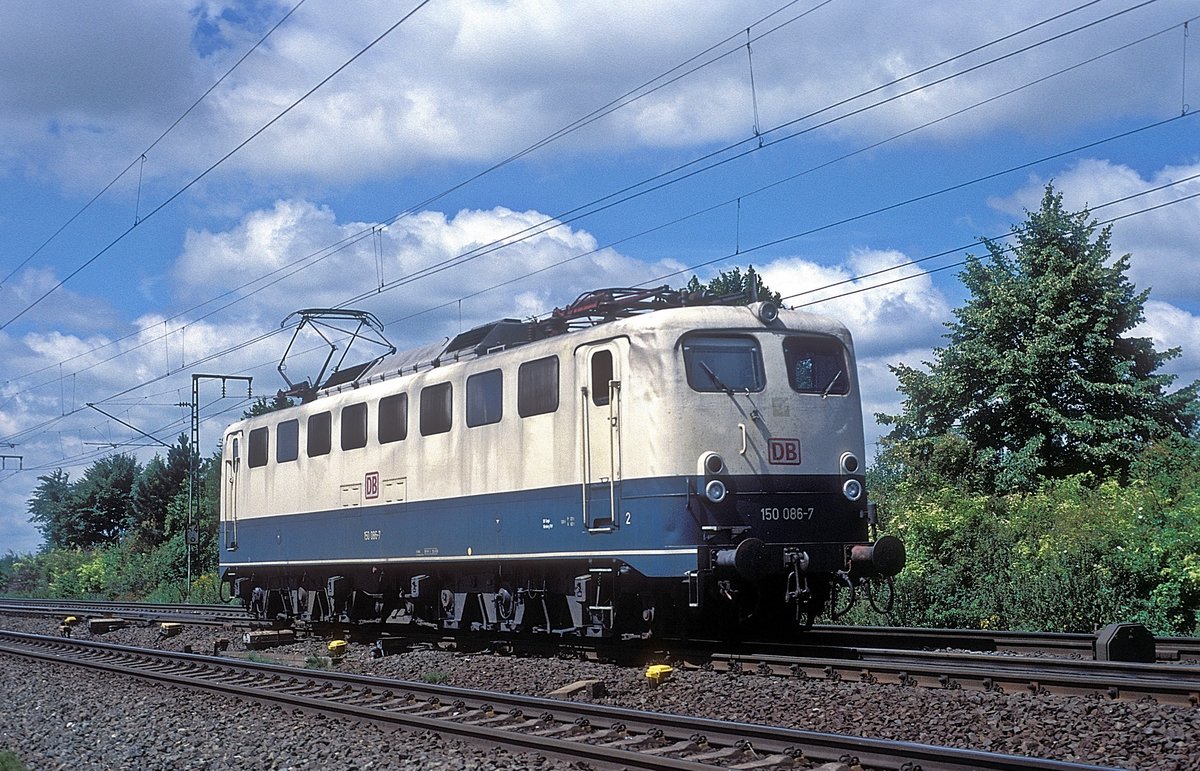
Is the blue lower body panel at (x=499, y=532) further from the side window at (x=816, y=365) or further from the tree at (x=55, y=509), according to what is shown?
the tree at (x=55, y=509)

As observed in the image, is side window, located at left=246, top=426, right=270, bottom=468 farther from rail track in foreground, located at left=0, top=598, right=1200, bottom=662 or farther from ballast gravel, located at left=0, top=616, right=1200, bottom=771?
rail track in foreground, located at left=0, top=598, right=1200, bottom=662

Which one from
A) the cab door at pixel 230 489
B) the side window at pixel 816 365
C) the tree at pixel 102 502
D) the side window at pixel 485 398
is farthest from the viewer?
the tree at pixel 102 502

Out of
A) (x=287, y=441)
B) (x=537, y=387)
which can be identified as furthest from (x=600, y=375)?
(x=287, y=441)

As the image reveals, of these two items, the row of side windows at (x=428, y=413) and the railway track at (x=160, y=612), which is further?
the railway track at (x=160, y=612)

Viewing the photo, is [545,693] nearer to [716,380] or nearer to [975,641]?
[716,380]

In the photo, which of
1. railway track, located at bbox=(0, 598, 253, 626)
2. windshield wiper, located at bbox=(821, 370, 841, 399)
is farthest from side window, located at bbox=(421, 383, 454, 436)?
railway track, located at bbox=(0, 598, 253, 626)

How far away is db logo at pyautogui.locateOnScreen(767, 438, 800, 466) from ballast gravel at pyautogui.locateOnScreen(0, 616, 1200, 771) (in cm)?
253

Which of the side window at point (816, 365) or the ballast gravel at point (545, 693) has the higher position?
the side window at point (816, 365)

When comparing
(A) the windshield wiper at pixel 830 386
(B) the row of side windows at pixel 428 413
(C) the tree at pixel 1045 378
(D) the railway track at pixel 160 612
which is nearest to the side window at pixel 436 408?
(B) the row of side windows at pixel 428 413

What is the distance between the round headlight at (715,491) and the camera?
13531 millimetres

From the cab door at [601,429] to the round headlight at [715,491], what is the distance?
3.58 feet

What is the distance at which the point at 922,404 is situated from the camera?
32.0 m

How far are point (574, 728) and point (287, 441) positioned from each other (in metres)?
12.7

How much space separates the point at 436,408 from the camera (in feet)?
57.4
